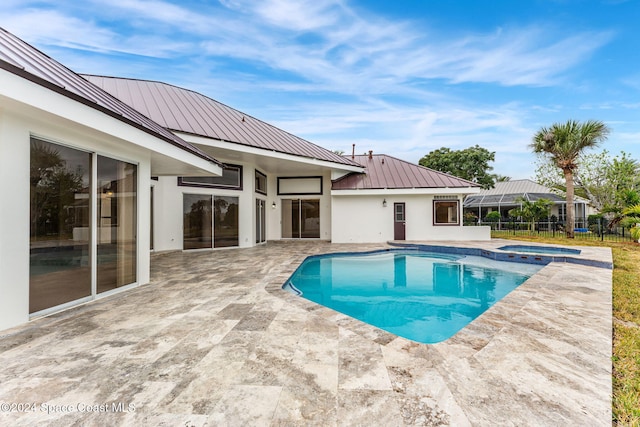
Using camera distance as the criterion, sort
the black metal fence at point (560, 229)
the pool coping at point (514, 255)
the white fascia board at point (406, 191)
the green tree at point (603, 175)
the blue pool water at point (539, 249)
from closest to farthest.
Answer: the pool coping at point (514, 255) → the blue pool water at point (539, 249) → the white fascia board at point (406, 191) → the black metal fence at point (560, 229) → the green tree at point (603, 175)

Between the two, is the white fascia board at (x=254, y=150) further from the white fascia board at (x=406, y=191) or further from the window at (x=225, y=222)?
the window at (x=225, y=222)

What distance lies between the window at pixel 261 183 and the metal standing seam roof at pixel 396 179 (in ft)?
10.6

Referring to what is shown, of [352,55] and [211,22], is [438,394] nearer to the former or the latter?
[211,22]

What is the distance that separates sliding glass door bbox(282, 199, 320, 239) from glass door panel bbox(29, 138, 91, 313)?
33.6ft

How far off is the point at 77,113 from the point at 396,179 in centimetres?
1174

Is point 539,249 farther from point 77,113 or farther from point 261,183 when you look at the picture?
point 77,113

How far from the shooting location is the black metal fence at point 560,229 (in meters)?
13.8

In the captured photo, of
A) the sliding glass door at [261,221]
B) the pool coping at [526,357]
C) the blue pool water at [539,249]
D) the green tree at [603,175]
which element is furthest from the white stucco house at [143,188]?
the green tree at [603,175]

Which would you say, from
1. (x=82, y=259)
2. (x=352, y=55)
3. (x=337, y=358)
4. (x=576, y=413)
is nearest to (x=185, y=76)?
(x=352, y=55)

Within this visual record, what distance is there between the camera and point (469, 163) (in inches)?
930

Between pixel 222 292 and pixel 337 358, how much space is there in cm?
278

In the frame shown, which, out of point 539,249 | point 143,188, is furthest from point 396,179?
point 143,188

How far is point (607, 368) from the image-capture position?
6.82 ft

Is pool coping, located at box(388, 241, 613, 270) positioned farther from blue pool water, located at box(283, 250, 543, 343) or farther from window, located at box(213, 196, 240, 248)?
window, located at box(213, 196, 240, 248)
